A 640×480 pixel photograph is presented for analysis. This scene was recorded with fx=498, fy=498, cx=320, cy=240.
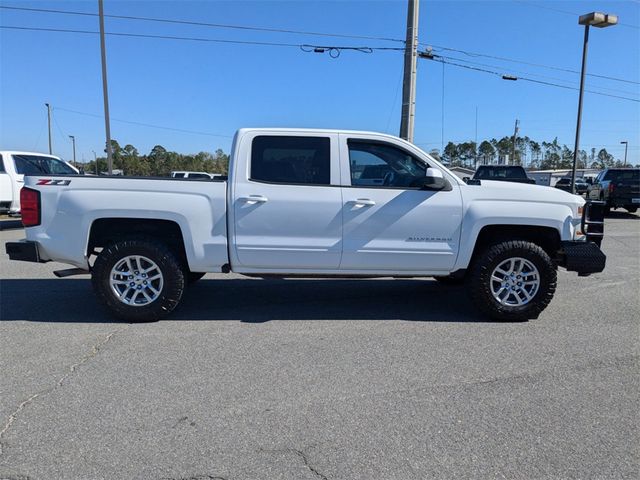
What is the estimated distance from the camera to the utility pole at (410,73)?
14.8 metres

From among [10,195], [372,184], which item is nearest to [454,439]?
[372,184]

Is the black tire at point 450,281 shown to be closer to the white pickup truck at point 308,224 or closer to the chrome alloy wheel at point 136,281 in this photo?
the white pickup truck at point 308,224

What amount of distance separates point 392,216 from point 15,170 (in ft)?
40.5

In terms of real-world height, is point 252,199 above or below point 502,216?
above

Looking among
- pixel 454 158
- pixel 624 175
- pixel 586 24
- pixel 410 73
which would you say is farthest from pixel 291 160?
pixel 454 158

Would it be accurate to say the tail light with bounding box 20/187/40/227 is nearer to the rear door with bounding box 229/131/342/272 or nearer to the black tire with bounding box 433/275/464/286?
the rear door with bounding box 229/131/342/272

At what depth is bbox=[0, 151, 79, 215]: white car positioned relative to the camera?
1327 cm

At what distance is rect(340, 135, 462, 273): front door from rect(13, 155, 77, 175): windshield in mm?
11726

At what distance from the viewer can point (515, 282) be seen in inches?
216

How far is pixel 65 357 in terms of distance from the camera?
4.32 meters

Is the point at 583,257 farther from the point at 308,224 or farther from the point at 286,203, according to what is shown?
the point at 286,203

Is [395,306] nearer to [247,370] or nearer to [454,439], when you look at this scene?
[247,370]

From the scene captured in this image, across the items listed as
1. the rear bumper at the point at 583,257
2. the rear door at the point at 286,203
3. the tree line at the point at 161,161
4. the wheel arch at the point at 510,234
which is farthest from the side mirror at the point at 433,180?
the tree line at the point at 161,161

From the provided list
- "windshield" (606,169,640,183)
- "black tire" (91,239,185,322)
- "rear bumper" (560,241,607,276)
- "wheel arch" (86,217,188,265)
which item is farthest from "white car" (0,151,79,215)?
"windshield" (606,169,640,183)
